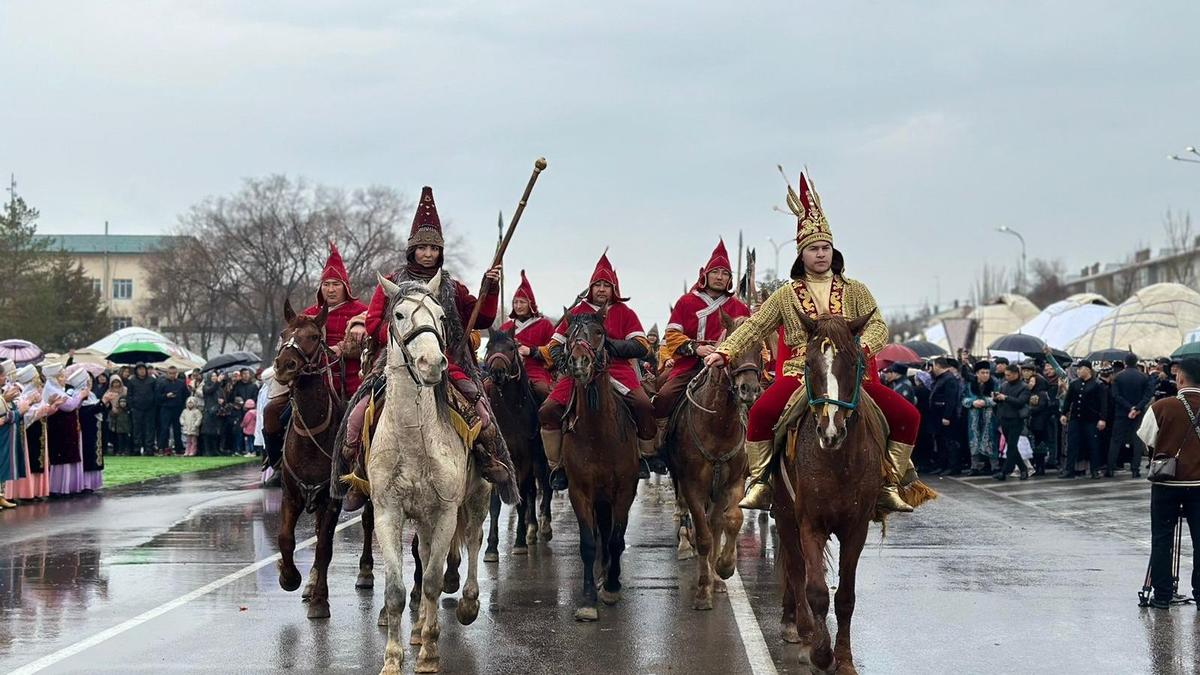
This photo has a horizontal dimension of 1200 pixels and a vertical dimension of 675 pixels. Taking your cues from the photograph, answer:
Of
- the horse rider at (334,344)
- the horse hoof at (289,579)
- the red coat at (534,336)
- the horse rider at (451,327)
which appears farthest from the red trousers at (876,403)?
the red coat at (534,336)

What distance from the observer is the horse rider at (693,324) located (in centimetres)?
1347

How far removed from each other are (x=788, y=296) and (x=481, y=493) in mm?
2895

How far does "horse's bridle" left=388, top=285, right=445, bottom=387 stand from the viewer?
28.6 feet

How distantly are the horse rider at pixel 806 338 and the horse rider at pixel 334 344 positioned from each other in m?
3.85

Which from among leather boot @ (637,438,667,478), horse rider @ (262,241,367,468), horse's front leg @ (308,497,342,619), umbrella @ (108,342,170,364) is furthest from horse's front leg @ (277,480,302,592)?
umbrella @ (108,342,170,364)

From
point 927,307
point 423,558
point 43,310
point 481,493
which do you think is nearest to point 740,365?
point 481,493


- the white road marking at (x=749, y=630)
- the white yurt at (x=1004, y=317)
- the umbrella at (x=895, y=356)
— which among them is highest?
the white yurt at (x=1004, y=317)

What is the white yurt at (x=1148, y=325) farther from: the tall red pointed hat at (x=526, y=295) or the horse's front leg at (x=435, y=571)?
the horse's front leg at (x=435, y=571)

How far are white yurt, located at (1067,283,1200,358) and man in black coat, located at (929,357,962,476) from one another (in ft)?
43.0

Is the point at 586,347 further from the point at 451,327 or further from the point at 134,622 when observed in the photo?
the point at 134,622

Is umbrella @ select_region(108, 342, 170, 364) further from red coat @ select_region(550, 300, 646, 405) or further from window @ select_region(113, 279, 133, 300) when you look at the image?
window @ select_region(113, 279, 133, 300)

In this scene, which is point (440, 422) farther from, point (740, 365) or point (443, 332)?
point (740, 365)

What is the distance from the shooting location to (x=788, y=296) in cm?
959

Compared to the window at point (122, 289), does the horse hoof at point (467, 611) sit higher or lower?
lower
